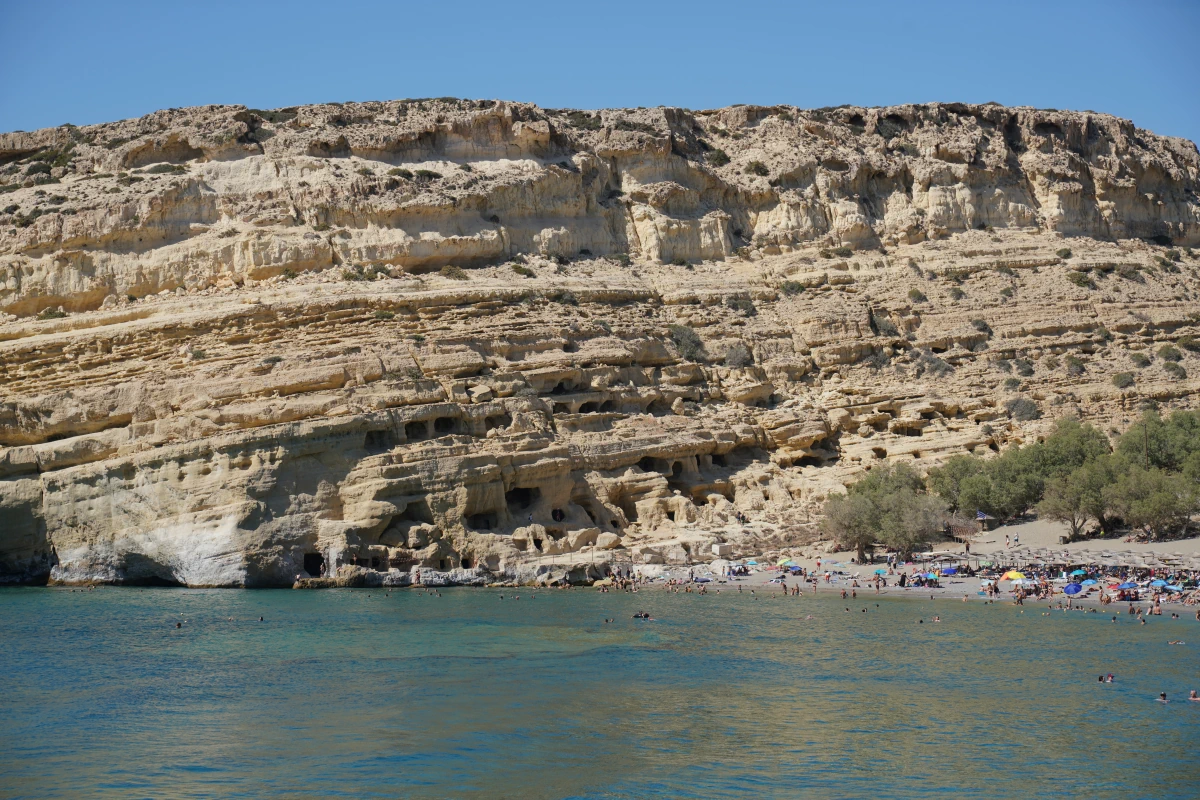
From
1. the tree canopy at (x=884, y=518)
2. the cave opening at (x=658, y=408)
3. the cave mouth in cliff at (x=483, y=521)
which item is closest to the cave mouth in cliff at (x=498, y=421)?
the cave mouth in cliff at (x=483, y=521)

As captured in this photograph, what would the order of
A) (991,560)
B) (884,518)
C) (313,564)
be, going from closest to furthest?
(991,560) < (884,518) < (313,564)

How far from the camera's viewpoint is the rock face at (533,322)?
139ft

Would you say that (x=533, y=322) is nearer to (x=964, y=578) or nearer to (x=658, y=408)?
(x=658, y=408)

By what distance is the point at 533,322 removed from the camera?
49719mm

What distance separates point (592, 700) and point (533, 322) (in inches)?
1007

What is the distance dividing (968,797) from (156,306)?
38125 millimetres

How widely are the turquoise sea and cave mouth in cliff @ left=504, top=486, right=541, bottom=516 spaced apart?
23.0 ft

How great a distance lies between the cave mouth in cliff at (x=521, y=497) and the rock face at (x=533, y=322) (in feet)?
0.46

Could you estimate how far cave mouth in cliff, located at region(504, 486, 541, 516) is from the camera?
44.8m

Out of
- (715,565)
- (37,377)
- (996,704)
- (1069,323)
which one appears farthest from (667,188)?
(996,704)

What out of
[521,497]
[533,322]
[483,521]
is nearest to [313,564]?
[483,521]

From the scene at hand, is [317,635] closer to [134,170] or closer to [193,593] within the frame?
[193,593]

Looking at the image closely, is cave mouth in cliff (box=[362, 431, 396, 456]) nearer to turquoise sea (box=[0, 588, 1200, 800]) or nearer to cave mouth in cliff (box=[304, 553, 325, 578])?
cave mouth in cliff (box=[304, 553, 325, 578])

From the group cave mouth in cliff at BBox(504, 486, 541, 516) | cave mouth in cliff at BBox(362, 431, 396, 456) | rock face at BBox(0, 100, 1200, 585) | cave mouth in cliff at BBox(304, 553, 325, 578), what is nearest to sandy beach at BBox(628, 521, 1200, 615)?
rock face at BBox(0, 100, 1200, 585)
